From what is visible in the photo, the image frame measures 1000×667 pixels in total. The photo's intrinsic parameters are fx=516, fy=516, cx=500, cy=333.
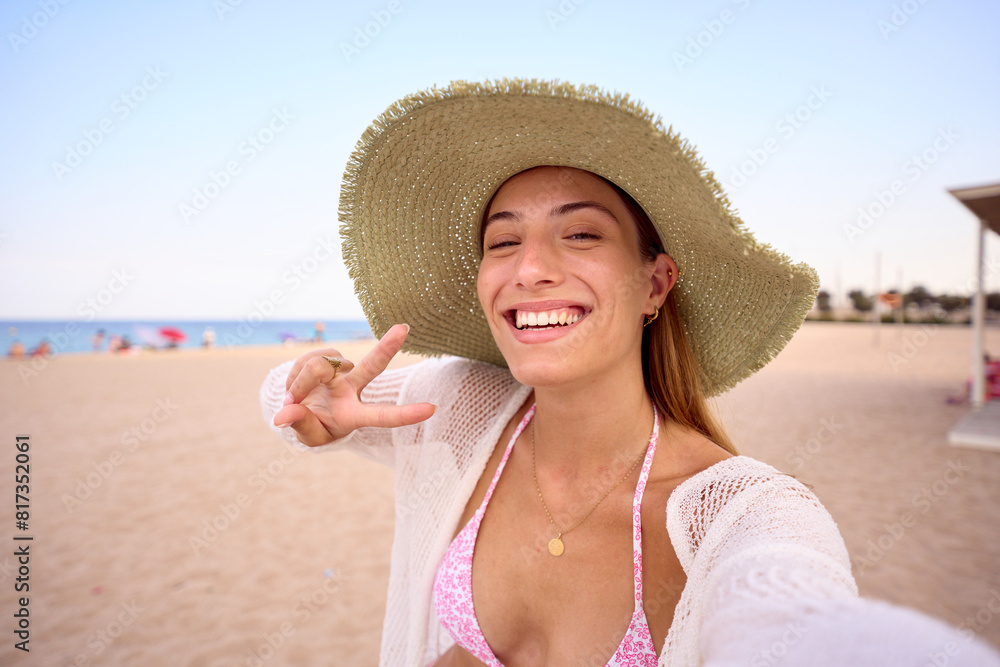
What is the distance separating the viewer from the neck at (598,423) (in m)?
1.84

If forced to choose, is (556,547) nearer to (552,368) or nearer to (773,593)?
(552,368)

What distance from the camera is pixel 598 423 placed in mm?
1868

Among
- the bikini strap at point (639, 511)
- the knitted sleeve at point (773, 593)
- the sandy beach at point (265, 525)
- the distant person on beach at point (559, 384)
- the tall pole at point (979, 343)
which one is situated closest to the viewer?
the knitted sleeve at point (773, 593)

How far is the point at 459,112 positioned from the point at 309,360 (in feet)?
3.01

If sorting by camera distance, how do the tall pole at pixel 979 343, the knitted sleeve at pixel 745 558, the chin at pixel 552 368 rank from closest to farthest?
1. the knitted sleeve at pixel 745 558
2. the chin at pixel 552 368
3. the tall pole at pixel 979 343

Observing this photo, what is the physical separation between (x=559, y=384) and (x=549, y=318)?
0.22 meters

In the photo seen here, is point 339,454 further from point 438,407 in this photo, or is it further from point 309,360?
point 309,360

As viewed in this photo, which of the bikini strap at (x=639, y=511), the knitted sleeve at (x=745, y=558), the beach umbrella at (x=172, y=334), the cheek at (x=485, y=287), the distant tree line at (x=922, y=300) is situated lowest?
the distant tree line at (x=922, y=300)

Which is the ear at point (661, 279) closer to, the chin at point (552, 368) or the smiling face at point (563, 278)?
the smiling face at point (563, 278)

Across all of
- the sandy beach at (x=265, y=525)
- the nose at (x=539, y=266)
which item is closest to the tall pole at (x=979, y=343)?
the sandy beach at (x=265, y=525)

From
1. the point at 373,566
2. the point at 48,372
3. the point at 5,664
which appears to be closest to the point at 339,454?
the point at 373,566

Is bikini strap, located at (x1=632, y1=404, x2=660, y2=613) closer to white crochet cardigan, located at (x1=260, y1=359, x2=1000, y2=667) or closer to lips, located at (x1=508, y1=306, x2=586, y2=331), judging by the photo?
white crochet cardigan, located at (x1=260, y1=359, x2=1000, y2=667)

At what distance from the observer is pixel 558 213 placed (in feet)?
5.65

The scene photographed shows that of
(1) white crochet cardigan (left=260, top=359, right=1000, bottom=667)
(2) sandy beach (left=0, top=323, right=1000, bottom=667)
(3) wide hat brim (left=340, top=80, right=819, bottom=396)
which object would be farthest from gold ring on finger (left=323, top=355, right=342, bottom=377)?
(2) sandy beach (left=0, top=323, right=1000, bottom=667)
